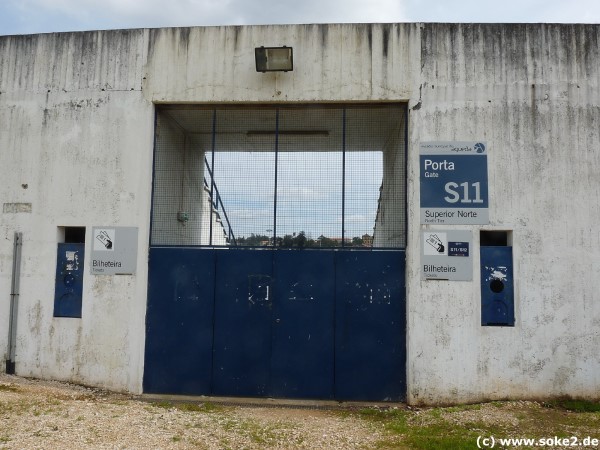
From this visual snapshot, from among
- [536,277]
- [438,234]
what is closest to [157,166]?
[438,234]

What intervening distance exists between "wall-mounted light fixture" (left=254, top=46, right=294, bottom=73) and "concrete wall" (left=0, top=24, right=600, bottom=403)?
0.73ft

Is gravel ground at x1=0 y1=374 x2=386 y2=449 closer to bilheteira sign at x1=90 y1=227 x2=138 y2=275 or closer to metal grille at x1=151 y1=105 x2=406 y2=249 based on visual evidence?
bilheteira sign at x1=90 y1=227 x2=138 y2=275

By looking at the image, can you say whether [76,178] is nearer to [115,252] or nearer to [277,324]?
[115,252]

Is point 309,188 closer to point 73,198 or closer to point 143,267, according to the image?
point 143,267

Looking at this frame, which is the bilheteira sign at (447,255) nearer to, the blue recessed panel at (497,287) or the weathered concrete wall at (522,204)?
the weathered concrete wall at (522,204)

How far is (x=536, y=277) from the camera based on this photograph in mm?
7855

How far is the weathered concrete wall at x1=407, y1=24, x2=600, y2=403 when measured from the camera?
7727 millimetres

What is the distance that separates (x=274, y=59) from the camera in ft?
26.8

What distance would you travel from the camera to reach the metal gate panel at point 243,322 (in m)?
8.20

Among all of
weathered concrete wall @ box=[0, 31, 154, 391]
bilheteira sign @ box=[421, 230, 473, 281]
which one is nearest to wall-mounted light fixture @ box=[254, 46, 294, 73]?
weathered concrete wall @ box=[0, 31, 154, 391]

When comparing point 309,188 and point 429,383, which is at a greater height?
point 309,188

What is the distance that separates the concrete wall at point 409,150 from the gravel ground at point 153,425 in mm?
1014

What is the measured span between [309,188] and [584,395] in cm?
487

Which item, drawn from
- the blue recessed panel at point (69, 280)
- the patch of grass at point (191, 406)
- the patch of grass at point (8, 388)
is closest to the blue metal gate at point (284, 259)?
the patch of grass at point (191, 406)
